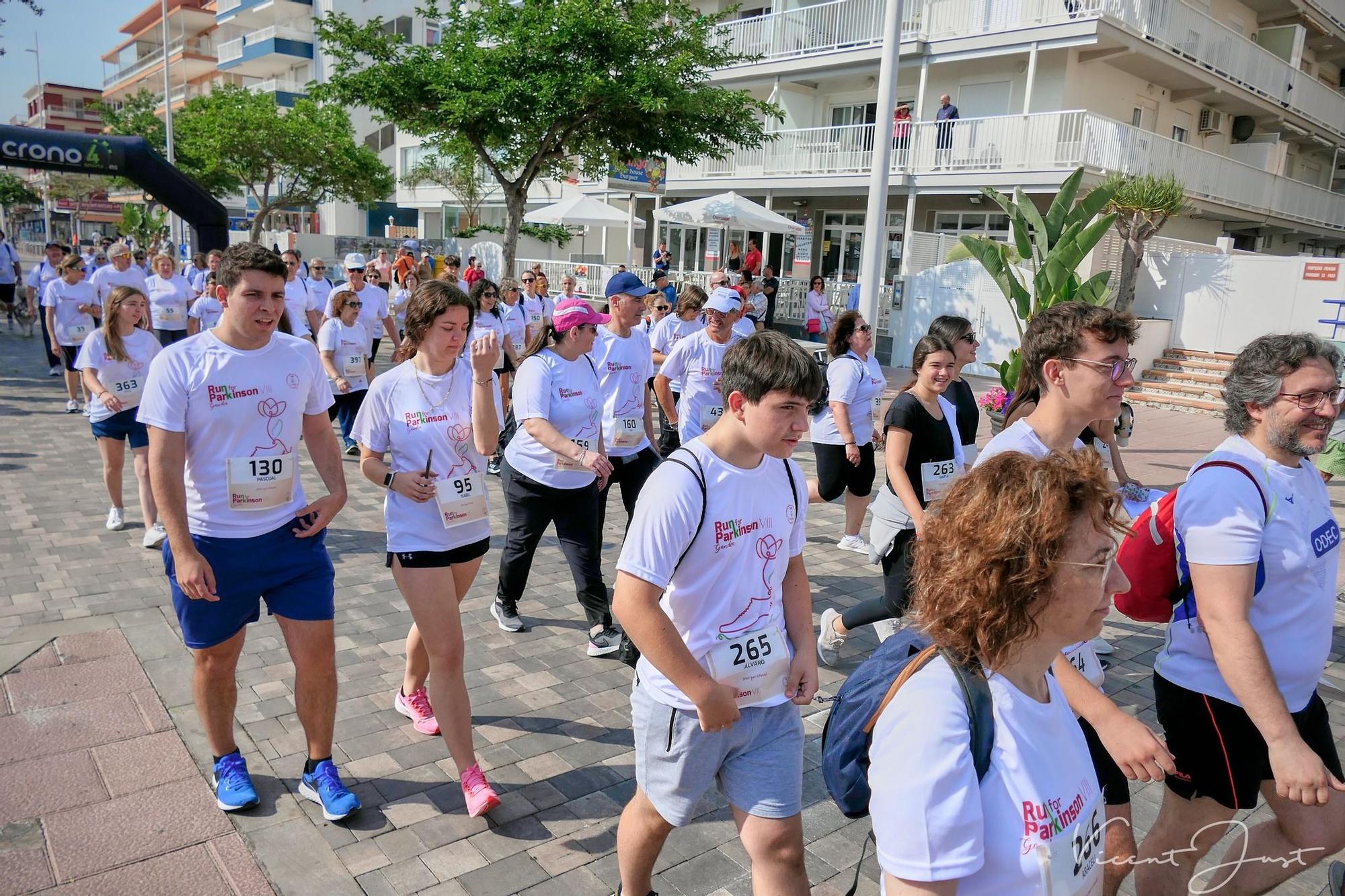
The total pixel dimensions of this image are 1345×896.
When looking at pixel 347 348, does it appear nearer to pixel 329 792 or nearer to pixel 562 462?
pixel 562 462

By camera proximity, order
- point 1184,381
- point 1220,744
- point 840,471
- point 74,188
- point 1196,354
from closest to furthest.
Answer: point 1220,744
point 840,471
point 1184,381
point 1196,354
point 74,188

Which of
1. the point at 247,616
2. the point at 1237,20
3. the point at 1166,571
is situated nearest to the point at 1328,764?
the point at 1166,571

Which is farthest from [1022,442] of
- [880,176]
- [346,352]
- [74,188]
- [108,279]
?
[74,188]

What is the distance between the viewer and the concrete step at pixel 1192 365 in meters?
16.8

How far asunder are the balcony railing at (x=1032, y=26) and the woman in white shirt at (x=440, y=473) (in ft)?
→ 65.3

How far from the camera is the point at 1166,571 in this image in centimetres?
265

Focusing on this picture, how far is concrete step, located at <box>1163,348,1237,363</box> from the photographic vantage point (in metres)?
17.2

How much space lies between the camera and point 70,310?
1104 cm

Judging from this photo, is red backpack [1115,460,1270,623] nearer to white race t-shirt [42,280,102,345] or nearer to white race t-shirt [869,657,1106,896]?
white race t-shirt [869,657,1106,896]

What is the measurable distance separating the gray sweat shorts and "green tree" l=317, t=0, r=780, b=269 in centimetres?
1274

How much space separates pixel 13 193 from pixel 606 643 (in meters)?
77.8

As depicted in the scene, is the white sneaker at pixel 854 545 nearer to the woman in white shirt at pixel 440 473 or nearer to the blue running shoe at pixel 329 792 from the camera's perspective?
the woman in white shirt at pixel 440 473

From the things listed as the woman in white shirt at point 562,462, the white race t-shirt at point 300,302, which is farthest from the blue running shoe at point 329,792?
the white race t-shirt at point 300,302

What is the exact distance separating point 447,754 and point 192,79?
75.4 metres
